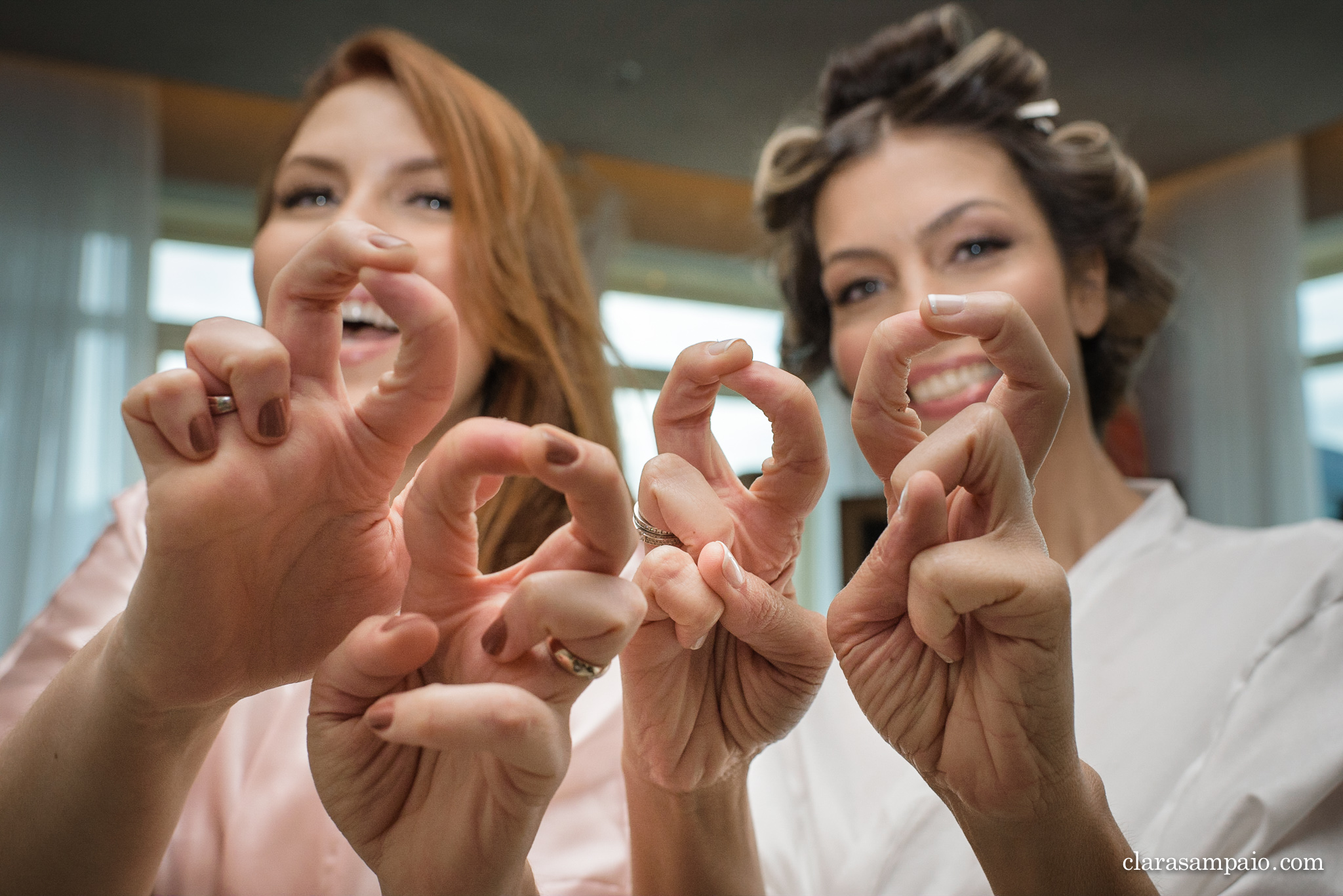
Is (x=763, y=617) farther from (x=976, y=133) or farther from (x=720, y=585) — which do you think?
(x=976, y=133)

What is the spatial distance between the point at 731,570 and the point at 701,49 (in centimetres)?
273

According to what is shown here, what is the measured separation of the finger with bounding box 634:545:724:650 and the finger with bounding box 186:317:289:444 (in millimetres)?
191

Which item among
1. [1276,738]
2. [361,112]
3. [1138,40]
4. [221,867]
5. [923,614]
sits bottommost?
[221,867]

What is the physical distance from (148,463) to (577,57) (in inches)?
109

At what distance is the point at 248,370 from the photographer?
0.45m

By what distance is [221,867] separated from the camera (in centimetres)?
79

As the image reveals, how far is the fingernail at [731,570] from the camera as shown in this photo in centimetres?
48

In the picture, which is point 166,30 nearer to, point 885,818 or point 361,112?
point 361,112

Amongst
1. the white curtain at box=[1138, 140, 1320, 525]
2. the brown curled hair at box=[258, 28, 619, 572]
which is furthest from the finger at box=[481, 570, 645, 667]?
the white curtain at box=[1138, 140, 1320, 525]

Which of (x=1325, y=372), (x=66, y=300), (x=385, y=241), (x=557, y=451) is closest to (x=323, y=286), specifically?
(x=385, y=241)

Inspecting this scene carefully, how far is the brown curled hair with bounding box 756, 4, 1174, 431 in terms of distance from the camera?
1.16 metres

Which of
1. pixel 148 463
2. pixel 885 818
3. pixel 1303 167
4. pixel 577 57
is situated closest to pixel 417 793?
pixel 148 463

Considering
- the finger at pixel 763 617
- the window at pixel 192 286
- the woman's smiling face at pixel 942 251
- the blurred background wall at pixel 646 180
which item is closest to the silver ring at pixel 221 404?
the finger at pixel 763 617

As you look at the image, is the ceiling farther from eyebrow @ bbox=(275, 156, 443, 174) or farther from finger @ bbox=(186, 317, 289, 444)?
finger @ bbox=(186, 317, 289, 444)
